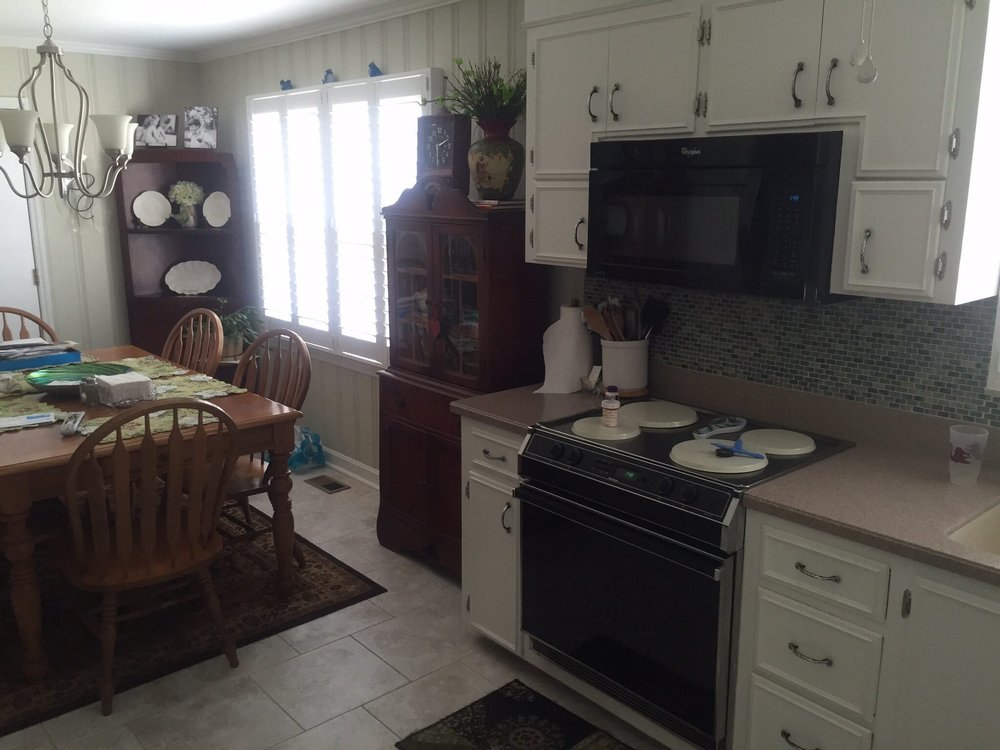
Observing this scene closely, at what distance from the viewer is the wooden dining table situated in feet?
7.95

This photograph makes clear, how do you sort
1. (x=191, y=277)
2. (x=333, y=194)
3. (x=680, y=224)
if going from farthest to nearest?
(x=191, y=277) < (x=333, y=194) < (x=680, y=224)

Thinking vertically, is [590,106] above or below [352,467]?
above

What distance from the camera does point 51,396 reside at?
3125 mm

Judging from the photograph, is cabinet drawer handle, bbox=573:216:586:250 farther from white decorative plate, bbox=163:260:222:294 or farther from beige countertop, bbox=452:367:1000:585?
white decorative plate, bbox=163:260:222:294

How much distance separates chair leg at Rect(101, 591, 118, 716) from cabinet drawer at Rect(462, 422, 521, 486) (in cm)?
118

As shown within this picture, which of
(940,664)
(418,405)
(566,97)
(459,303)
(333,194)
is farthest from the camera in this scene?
(333,194)

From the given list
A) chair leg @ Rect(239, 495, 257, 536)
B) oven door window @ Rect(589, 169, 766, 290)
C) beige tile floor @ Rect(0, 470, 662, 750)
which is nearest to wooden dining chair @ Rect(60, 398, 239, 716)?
beige tile floor @ Rect(0, 470, 662, 750)

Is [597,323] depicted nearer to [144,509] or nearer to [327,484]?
[144,509]

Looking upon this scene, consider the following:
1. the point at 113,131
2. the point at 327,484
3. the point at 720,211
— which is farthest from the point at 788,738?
the point at 327,484

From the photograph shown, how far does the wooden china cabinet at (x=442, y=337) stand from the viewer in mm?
2955

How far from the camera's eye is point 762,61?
2051mm

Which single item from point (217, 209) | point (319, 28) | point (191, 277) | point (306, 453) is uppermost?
point (319, 28)

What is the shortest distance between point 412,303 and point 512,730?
166 cm

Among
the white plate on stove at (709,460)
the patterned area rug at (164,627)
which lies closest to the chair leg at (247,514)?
the patterned area rug at (164,627)
